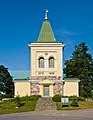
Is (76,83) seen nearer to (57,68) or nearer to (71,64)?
(57,68)

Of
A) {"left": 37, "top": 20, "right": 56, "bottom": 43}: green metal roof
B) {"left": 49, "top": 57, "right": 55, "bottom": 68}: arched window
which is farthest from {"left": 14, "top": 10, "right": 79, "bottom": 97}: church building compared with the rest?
{"left": 37, "top": 20, "right": 56, "bottom": 43}: green metal roof

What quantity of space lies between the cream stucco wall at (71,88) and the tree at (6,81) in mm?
20544

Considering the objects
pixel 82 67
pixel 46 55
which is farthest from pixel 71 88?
pixel 82 67

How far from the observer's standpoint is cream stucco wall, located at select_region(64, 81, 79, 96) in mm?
50969

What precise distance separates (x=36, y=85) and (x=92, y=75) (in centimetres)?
1879

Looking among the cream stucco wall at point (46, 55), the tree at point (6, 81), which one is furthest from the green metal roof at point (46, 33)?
the tree at point (6, 81)

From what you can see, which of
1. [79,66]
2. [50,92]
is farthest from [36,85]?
[79,66]

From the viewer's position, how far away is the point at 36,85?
50625 millimetres

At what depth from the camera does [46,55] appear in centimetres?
5156

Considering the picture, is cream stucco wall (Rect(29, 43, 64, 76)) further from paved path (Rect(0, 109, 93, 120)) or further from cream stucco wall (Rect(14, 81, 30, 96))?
paved path (Rect(0, 109, 93, 120))

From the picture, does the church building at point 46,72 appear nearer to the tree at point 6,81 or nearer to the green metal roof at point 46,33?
the green metal roof at point 46,33

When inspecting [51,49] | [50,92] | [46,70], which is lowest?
[50,92]

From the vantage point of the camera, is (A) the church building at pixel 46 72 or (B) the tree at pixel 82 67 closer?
(A) the church building at pixel 46 72

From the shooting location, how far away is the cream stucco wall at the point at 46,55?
51344 millimetres
